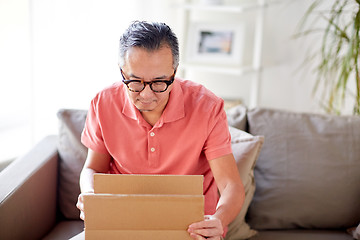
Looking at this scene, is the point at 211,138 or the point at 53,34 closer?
the point at 211,138

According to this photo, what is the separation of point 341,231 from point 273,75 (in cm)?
163

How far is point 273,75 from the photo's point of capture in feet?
11.1

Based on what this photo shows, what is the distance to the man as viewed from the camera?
1456 mm

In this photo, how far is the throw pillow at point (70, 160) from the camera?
195cm

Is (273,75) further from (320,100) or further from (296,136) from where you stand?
(296,136)

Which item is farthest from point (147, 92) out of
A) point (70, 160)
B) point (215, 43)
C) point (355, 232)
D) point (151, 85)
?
point (215, 43)

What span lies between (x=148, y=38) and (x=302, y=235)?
1026mm

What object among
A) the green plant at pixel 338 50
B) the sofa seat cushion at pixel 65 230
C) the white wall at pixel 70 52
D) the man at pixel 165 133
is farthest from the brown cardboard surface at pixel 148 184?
the white wall at pixel 70 52

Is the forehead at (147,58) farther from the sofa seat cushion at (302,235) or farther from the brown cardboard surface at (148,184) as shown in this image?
the sofa seat cushion at (302,235)

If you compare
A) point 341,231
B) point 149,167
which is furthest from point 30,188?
point 341,231

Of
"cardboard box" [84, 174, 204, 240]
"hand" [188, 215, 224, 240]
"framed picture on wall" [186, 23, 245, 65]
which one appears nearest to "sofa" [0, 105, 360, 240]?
"hand" [188, 215, 224, 240]

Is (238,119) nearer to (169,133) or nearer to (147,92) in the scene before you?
(169,133)

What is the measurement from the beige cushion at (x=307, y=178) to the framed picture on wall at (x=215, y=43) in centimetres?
126

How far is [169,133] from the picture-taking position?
1.59 metres
